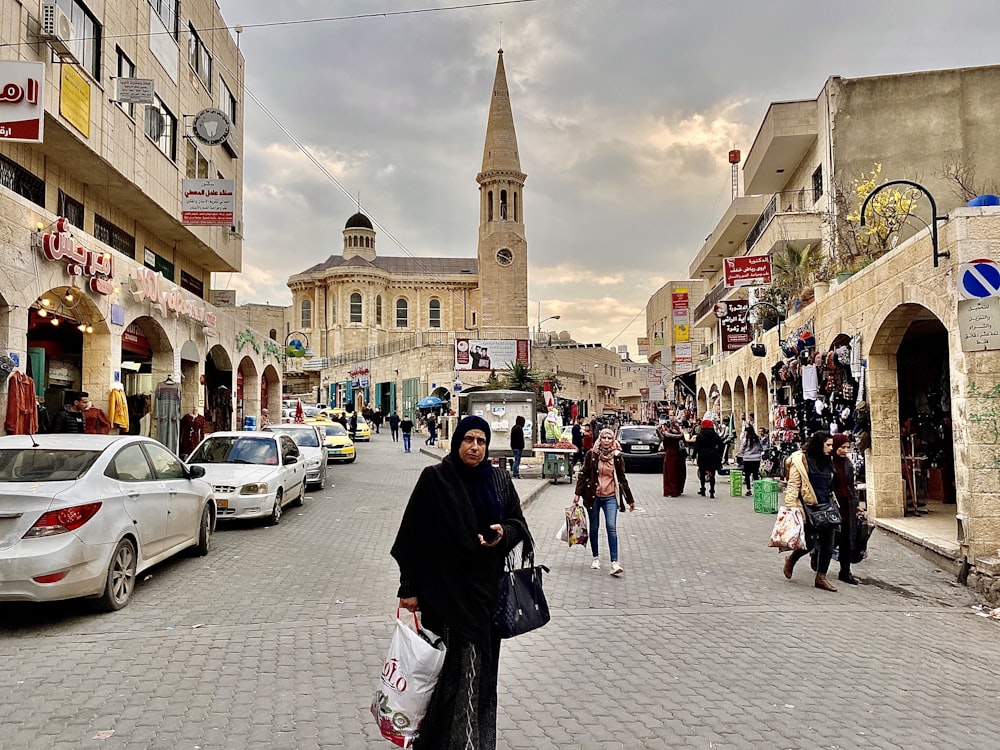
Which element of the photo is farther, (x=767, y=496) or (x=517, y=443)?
(x=517, y=443)

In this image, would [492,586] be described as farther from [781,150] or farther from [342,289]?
[342,289]

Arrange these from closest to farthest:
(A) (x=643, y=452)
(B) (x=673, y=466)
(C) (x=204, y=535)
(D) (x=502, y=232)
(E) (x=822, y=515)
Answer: (E) (x=822, y=515) < (C) (x=204, y=535) < (B) (x=673, y=466) < (A) (x=643, y=452) < (D) (x=502, y=232)

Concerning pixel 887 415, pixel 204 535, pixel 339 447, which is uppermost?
pixel 887 415

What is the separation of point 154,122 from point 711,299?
26984 mm

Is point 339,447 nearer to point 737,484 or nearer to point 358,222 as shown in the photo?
point 737,484

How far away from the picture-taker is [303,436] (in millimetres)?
19906

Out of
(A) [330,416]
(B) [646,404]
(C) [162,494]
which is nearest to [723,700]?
(C) [162,494]

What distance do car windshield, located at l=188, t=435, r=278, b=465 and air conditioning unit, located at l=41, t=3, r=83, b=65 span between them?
7891 mm

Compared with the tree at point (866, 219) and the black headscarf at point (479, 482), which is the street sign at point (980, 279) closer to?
the tree at point (866, 219)

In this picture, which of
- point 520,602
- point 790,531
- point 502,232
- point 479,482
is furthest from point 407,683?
point 502,232

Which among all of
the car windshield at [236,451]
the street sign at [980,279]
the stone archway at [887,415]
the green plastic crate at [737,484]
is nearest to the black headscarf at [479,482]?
the street sign at [980,279]

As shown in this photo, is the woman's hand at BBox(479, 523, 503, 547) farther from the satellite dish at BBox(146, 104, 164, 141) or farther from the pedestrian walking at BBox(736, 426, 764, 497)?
the satellite dish at BBox(146, 104, 164, 141)

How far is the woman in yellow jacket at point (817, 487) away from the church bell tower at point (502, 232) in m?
63.2

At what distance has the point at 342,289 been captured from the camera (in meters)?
74.7
